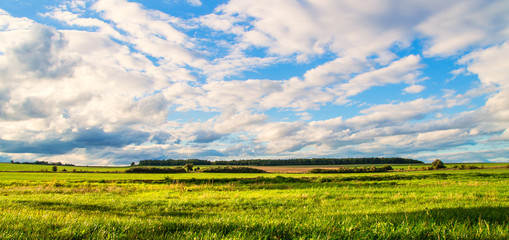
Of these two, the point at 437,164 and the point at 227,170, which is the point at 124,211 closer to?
the point at 227,170

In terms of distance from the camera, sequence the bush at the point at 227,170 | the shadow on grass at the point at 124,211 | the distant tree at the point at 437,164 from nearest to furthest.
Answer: the shadow on grass at the point at 124,211 → the bush at the point at 227,170 → the distant tree at the point at 437,164

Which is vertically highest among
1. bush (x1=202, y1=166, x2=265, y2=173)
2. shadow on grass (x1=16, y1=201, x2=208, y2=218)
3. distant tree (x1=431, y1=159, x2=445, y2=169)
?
shadow on grass (x1=16, y1=201, x2=208, y2=218)

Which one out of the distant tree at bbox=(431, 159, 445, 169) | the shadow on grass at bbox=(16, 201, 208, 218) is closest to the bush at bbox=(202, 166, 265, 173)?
the distant tree at bbox=(431, 159, 445, 169)

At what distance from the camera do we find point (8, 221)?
17.4ft

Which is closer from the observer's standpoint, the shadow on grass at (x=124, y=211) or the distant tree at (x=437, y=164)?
the shadow on grass at (x=124, y=211)

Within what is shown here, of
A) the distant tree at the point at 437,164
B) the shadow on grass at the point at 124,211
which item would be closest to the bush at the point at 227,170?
the distant tree at the point at 437,164

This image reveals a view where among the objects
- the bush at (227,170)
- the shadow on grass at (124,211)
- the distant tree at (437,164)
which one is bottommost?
the bush at (227,170)

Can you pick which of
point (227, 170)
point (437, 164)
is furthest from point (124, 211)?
point (437, 164)

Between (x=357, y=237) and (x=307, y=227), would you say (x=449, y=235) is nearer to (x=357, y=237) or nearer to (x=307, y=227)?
(x=357, y=237)

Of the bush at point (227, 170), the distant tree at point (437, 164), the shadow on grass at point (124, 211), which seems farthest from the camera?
the distant tree at point (437, 164)

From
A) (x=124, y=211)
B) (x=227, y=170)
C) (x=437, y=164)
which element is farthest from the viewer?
(x=437, y=164)

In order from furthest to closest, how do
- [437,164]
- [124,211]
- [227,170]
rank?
[437,164] → [227,170] → [124,211]

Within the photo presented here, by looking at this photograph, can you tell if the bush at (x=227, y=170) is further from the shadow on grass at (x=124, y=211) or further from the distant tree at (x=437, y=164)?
the shadow on grass at (x=124, y=211)

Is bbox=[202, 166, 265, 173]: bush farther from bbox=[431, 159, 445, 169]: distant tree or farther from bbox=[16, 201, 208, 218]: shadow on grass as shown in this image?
bbox=[16, 201, 208, 218]: shadow on grass
